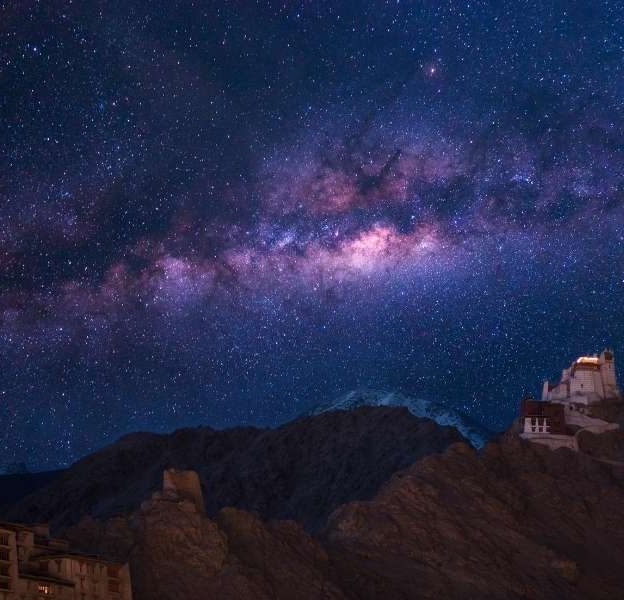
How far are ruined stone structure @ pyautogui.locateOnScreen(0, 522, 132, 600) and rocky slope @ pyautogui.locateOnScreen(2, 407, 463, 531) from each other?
130 feet

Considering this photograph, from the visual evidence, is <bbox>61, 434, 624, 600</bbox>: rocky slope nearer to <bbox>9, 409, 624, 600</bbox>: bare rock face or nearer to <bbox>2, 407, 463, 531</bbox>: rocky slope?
<bbox>9, 409, 624, 600</bbox>: bare rock face

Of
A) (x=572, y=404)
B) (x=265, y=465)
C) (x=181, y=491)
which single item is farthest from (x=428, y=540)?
(x=265, y=465)

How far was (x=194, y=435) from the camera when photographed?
14700 cm

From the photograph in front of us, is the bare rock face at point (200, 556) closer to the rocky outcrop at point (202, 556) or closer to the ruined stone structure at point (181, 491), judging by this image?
the rocky outcrop at point (202, 556)

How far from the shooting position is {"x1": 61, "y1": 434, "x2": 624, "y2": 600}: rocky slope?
244ft

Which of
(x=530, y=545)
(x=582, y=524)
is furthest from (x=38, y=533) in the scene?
(x=582, y=524)

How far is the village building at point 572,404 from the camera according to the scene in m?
109

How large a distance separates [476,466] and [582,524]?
885 cm

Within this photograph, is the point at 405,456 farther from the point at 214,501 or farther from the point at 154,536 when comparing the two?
the point at 154,536

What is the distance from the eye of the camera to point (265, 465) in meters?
129

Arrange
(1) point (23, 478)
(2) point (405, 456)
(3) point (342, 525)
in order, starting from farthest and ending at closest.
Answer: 1. (1) point (23, 478)
2. (2) point (405, 456)
3. (3) point (342, 525)

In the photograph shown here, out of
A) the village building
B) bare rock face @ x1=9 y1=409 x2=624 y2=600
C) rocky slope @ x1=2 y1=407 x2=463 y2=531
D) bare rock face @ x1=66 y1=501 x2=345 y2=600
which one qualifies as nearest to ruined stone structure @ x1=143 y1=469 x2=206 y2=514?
bare rock face @ x1=9 y1=409 x2=624 y2=600

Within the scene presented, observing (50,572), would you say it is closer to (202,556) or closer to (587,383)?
(202,556)

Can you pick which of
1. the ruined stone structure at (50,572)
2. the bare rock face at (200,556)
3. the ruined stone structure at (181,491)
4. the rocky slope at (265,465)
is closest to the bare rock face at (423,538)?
the bare rock face at (200,556)
